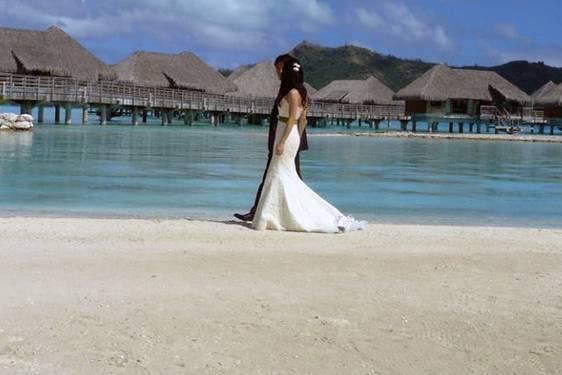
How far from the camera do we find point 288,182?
279 inches

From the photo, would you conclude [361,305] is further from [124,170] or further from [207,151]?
[207,151]

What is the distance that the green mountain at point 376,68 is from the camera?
126 metres

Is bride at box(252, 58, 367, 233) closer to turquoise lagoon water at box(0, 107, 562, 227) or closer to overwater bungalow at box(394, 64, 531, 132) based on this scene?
turquoise lagoon water at box(0, 107, 562, 227)

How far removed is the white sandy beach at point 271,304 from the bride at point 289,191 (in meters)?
0.22

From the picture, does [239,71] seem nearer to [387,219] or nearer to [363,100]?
[363,100]

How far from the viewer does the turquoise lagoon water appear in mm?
10883

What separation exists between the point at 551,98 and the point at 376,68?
8212cm

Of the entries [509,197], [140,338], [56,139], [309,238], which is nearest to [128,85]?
[56,139]

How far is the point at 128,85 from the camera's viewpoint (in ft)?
147

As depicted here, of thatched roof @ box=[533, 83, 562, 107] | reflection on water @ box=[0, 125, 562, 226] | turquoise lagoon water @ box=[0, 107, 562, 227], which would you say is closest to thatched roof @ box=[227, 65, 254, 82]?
→ thatched roof @ box=[533, 83, 562, 107]

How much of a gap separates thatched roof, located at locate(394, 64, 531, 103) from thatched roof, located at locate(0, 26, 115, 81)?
18.1 meters

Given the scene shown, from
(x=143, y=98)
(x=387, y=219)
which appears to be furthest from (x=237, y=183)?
(x=143, y=98)

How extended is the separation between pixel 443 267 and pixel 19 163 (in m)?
13.3

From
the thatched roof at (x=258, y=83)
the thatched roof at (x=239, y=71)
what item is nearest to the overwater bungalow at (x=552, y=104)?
the thatched roof at (x=258, y=83)
